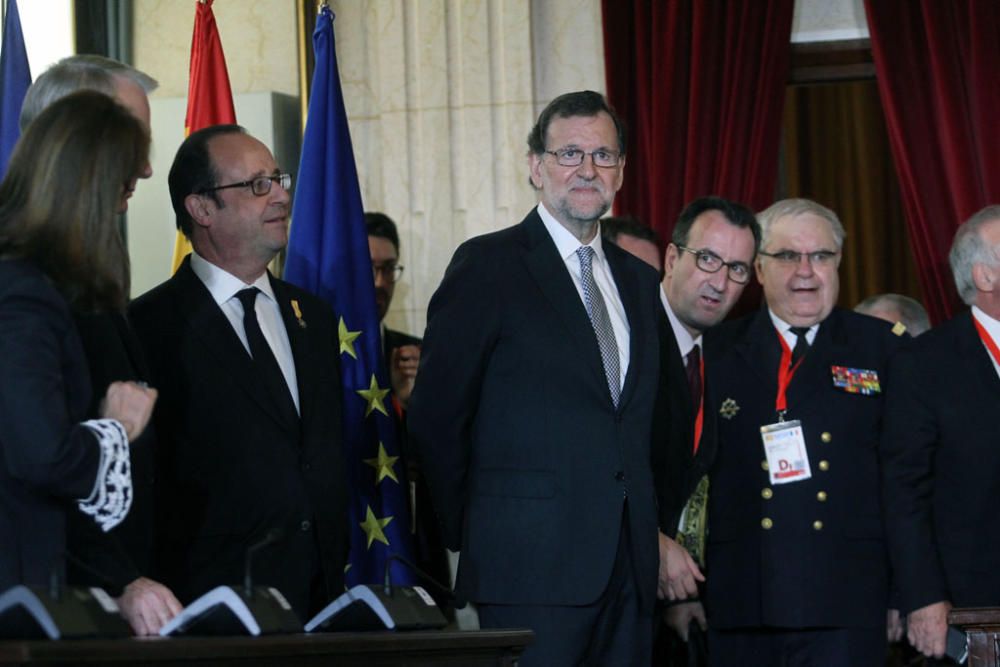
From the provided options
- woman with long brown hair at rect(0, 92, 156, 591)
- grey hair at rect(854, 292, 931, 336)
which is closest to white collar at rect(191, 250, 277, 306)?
woman with long brown hair at rect(0, 92, 156, 591)

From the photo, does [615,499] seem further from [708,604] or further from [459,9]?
[459,9]

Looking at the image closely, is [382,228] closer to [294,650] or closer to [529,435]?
[529,435]

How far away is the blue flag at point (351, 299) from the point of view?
4.81m

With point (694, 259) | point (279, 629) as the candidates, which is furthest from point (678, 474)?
point (279, 629)

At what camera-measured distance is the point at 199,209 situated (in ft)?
13.7

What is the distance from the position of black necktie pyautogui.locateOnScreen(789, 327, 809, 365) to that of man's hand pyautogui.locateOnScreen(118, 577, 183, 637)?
2346 mm

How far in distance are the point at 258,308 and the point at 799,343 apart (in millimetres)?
1698

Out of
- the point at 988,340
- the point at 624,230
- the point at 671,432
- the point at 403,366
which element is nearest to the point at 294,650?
the point at 671,432

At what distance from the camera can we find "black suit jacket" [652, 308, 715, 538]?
4227 millimetres

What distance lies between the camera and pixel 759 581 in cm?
461

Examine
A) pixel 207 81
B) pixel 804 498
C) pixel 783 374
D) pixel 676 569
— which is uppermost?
pixel 207 81

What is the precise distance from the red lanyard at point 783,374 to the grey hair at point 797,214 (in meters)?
0.37

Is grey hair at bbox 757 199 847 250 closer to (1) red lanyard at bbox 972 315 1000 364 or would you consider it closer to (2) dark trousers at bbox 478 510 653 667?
(1) red lanyard at bbox 972 315 1000 364

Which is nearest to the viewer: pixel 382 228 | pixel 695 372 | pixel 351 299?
pixel 695 372
